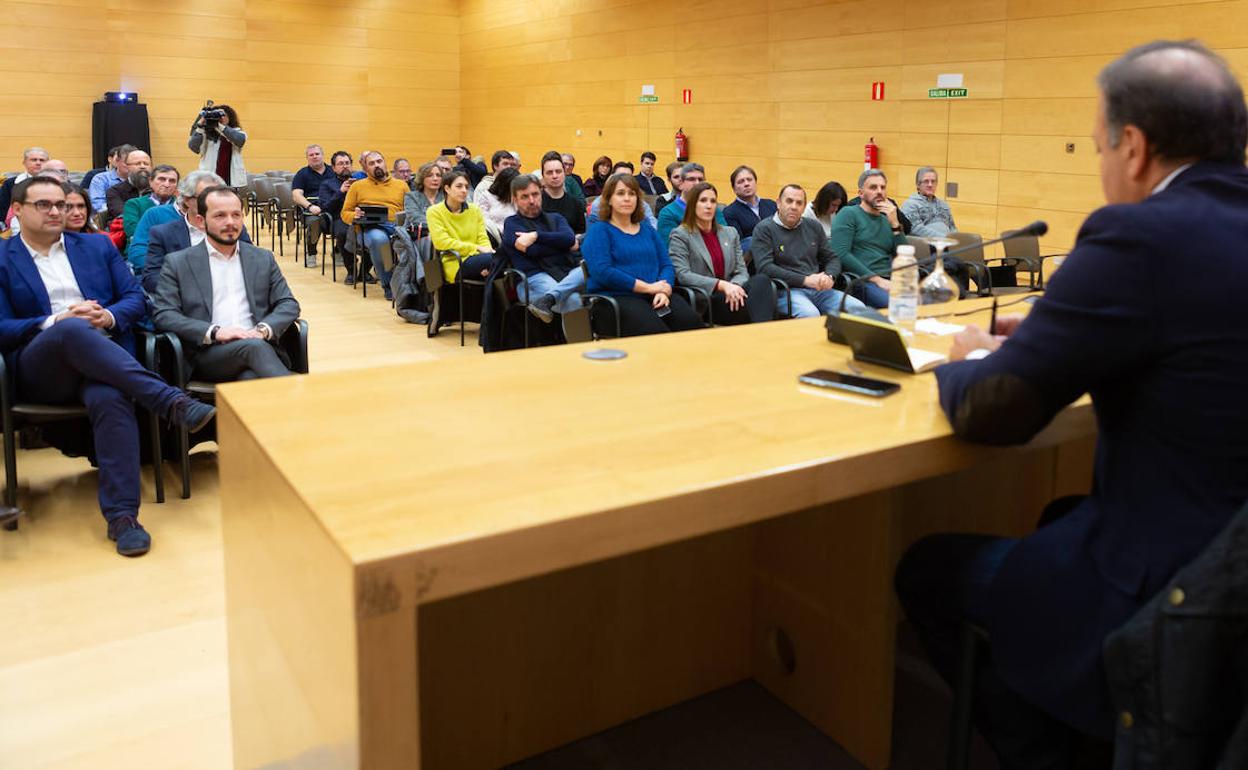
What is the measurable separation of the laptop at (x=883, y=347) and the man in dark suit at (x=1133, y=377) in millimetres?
417

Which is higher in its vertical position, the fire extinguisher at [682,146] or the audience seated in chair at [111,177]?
the fire extinguisher at [682,146]

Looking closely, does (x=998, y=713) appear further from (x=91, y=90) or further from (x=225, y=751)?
(x=91, y=90)

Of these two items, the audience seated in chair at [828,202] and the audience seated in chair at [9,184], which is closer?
the audience seated in chair at [828,202]

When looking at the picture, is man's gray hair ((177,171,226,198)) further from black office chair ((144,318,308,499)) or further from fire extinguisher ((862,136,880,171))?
fire extinguisher ((862,136,880,171))

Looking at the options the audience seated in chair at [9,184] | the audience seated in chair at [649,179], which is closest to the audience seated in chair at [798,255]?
the audience seated in chair at [9,184]

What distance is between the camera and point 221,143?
977 centimetres

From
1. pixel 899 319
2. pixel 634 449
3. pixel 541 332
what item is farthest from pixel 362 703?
pixel 541 332

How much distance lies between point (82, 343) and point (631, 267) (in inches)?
104

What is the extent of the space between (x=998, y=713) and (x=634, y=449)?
0.79 m

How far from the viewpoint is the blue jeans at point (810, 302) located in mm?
5713

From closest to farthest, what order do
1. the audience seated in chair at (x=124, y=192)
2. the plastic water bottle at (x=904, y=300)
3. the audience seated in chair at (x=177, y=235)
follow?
the plastic water bottle at (x=904, y=300)
the audience seated in chair at (x=177, y=235)
the audience seated in chair at (x=124, y=192)

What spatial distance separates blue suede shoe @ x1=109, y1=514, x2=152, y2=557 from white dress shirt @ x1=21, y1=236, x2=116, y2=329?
31.5 inches

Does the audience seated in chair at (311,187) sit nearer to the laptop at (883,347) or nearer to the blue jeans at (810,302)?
the blue jeans at (810,302)

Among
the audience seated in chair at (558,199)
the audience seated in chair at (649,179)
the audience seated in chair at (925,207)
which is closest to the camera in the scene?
the audience seated in chair at (558,199)
